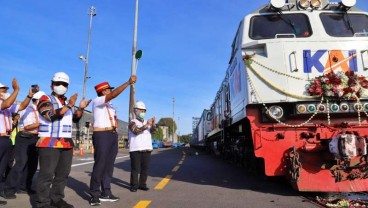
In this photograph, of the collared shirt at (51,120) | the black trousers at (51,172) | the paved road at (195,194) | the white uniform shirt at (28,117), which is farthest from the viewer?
the white uniform shirt at (28,117)

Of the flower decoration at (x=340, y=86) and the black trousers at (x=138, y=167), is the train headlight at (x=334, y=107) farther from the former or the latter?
→ the black trousers at (x=138, y=167)

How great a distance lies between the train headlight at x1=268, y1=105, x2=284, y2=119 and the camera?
22.0 feet

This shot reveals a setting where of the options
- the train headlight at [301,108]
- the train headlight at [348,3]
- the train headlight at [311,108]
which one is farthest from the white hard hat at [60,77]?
the train headlight at [348,3]

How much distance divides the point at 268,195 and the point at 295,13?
3729 millimetres

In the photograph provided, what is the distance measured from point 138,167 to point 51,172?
257 centimetres

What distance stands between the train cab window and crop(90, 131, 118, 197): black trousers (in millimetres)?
3495

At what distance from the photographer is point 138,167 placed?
7.66 m

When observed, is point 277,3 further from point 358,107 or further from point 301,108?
point 358,107

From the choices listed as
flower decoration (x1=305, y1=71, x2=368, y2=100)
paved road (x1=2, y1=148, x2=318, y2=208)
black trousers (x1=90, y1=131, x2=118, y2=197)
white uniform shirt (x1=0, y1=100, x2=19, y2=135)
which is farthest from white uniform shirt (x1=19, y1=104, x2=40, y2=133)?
flower decoration (x1=305, y1=71, x2=368, y2=100)

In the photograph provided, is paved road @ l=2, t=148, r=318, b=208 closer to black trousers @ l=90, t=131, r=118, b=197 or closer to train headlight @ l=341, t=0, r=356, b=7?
black trousers @ l=90, t=131, r=118, b=197

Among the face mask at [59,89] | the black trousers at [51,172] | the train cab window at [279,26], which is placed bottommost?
the black trousers at [51,172]

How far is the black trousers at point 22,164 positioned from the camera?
22.0 ft

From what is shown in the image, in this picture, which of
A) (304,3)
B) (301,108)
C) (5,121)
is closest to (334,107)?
(301,108)

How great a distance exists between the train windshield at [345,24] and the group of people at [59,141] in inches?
155
